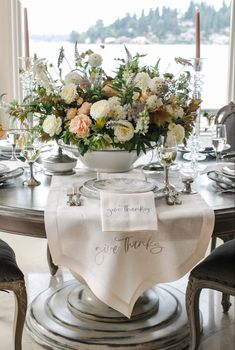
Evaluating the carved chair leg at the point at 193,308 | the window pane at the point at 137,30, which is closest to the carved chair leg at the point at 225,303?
the carved chair leg at the point at 193,308

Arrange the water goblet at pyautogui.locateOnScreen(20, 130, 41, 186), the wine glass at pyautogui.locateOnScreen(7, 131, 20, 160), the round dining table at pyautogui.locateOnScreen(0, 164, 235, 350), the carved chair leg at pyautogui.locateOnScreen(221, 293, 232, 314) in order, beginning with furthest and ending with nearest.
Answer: the carved chair leg at pyautogui.locateOnScreen(221, 293, 232, 314) → the wine glass at pyautogui.locateOnScreen(7, 131, 20, 160) → the water goblet at pyautogui.locateOnScreen(20, 130, 41, 186) → the round dining table at pyautogui.locateOnScreen(0, 164, 235, 350)

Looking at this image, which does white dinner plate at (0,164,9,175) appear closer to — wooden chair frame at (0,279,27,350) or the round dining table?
the round dining table

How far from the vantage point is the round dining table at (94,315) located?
80.1 inches

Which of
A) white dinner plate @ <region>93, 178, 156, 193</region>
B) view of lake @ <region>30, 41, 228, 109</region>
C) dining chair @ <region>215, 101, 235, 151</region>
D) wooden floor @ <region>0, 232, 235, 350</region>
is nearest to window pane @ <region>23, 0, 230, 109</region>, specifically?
view of lake @ <region>30, 41, 228, 109</region>

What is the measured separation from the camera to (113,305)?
6.61 ft

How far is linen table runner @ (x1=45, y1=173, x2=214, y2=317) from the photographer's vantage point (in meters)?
1.91

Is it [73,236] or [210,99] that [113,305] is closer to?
[73,236]

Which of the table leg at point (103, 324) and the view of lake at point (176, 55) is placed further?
the view of lake at point (176, 55)

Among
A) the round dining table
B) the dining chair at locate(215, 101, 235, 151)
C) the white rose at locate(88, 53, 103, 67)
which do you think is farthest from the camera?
the dining chair at locate(215, 101, 235, 151)

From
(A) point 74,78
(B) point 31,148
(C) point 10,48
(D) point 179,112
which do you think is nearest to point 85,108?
Result: (A) point 74,78

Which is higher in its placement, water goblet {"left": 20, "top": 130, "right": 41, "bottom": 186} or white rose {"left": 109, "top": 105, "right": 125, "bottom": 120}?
white rose {"left": 109, "top": 105, "right": 125, "bottom": 120}

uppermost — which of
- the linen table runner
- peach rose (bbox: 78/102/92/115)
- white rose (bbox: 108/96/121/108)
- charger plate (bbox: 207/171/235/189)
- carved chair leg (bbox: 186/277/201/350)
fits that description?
white rose (bbox: 108/96/121/108)

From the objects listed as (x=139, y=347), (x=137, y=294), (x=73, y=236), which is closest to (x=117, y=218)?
(x=73, y=236)

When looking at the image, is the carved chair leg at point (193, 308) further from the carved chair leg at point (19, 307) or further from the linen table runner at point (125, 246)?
the carved chair leg at point (19, 307)
